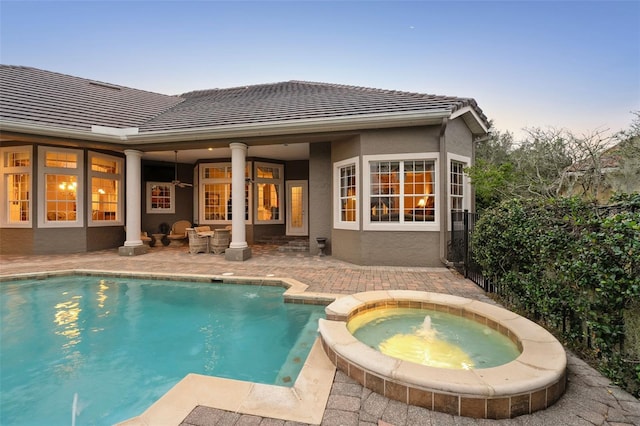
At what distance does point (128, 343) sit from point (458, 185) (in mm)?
7923

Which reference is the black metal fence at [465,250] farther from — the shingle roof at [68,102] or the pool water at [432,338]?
the shingle roof at [68,102]

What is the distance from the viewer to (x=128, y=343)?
12.4 ft

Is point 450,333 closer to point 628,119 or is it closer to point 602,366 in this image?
point 602,366

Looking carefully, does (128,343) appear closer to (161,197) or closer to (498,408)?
(498,408)

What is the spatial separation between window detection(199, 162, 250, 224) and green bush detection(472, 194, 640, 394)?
33.6 ft

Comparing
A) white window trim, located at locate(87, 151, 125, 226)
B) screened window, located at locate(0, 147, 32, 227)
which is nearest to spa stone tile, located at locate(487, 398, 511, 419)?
white window trim, located at locate(87, 151, 125, 226)

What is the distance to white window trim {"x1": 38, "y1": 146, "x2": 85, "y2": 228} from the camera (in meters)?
8.84

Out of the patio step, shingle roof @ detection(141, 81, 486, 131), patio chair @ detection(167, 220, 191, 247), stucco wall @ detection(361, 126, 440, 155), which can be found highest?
shingle roof @ detection(141, 81, 486, 131)

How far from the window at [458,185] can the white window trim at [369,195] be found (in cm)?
49

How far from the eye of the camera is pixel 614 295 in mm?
2254

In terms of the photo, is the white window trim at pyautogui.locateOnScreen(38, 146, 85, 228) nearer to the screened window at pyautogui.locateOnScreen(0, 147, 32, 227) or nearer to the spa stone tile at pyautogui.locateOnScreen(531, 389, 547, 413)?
the screened window at pyautogui.locateOnScreen(0, 147, 32, 227)

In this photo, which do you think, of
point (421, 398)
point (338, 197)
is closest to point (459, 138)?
point (338, 197)

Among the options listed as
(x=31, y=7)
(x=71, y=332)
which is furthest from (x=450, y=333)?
(x=31, y=7)

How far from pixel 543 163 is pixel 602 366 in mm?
9924
